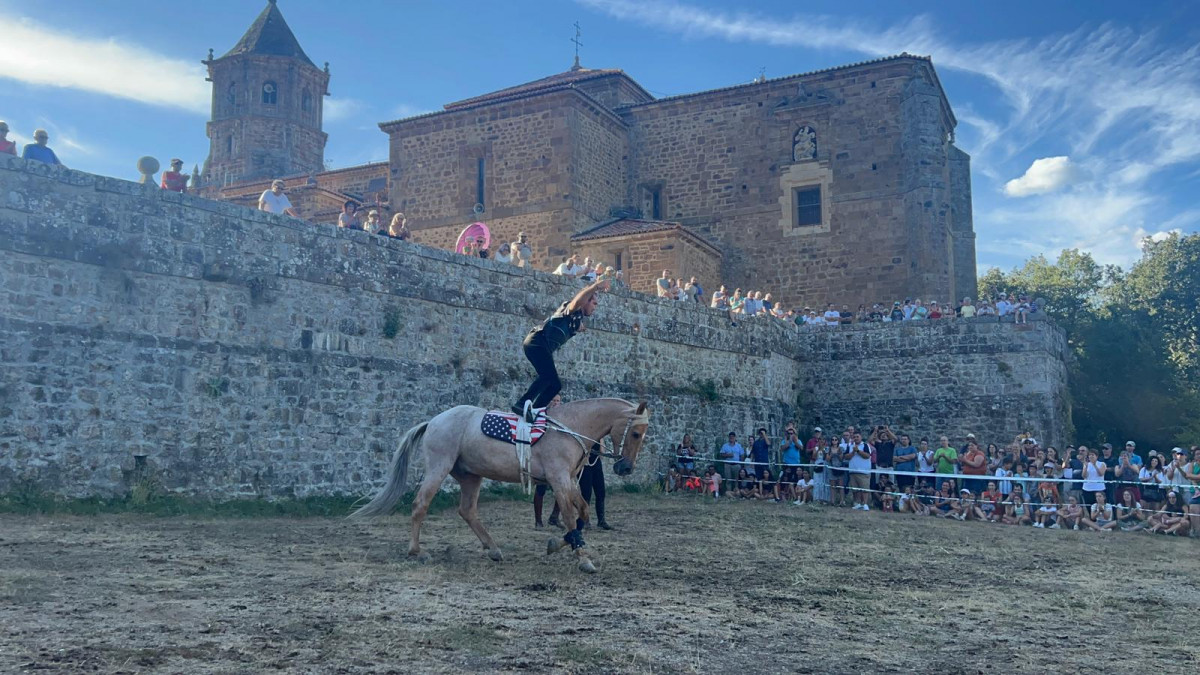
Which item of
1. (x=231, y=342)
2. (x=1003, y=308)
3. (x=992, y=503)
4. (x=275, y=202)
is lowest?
(x=992, y=503)

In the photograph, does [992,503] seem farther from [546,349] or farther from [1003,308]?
[546,349]

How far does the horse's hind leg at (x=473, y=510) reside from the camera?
8891 millimetres

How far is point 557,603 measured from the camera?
6.91 metres

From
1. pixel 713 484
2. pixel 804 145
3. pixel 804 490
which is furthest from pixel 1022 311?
pixel 804 145

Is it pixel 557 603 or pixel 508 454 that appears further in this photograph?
pixel 508 454

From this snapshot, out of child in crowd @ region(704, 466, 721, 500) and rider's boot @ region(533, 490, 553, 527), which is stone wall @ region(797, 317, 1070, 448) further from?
rider's boot @ region(533, 490, 553, 527)

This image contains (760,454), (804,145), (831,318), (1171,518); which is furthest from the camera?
(804,145)

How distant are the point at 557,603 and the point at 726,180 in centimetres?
2634

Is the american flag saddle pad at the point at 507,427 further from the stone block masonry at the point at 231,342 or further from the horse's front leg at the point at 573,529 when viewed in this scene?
the stone block masonry at the point at 231,342

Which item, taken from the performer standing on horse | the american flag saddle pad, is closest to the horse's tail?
the american flag saddle pad

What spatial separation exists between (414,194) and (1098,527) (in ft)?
75.5

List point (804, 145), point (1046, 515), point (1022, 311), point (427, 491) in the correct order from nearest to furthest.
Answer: point (427, 491) → point (1046, 515) → point (1022, 311) → point (804, 145)

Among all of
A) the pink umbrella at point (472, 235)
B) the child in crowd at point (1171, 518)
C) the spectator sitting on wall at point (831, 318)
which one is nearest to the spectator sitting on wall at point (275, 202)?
the pink umbrella at point (472, 235)

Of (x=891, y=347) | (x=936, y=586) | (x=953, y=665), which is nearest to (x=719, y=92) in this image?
(x=891, y=347)
